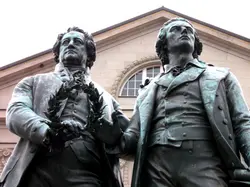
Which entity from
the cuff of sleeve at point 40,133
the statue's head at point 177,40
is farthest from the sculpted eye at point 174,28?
the cuff of sleeve at point 40,133

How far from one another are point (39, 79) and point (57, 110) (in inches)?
32.5

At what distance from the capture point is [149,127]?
477cm

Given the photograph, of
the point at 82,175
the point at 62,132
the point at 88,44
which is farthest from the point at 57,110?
the point at 88,44

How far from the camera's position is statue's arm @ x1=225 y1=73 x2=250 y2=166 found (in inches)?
179

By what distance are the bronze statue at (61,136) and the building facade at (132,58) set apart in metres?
15.9

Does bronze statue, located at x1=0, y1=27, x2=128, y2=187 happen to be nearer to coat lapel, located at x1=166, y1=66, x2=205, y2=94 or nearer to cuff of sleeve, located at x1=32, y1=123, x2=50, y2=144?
cuff of sleeve, located at x1=32, y1=123, x2=50, y2=144

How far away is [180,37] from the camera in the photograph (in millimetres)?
5262

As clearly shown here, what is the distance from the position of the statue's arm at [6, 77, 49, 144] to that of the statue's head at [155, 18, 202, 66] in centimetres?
129

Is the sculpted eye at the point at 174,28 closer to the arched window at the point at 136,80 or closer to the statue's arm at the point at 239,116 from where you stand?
the statue's arm at the point at 239,116

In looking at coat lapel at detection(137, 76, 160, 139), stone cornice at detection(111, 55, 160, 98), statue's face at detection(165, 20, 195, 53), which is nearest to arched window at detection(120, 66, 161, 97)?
stone cornice at detection(111, 55, 160, 98)

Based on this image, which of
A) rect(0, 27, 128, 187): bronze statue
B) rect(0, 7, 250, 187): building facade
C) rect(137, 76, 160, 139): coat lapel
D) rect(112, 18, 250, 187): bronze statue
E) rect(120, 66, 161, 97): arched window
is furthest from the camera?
rect(120, 66, 161, 97): arched window

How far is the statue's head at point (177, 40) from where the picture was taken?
17.2ft

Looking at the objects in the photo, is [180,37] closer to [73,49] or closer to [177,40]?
[177,40]

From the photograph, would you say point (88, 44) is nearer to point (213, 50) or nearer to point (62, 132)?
point (62, 132)
